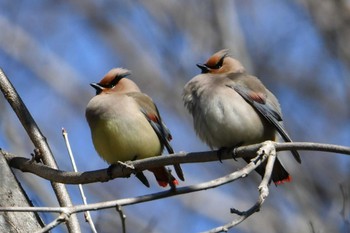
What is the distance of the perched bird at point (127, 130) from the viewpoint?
595cm

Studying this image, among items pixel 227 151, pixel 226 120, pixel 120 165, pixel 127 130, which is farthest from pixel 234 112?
pixel 120 165

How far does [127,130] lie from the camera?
6023mm

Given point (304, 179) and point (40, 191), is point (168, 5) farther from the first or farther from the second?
point (40, 191)

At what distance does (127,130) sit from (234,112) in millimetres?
682

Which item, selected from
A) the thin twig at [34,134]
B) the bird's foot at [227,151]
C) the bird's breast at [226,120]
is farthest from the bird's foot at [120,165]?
the bird's breast at [226,120]

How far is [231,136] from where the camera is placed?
5.81m

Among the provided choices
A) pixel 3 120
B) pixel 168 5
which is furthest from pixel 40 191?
pixel 168 5

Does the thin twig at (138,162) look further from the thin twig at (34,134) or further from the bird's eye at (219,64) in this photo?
the bird's eye at (219,64)

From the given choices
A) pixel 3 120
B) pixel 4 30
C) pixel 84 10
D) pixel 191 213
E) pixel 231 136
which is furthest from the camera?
pixel 84 10

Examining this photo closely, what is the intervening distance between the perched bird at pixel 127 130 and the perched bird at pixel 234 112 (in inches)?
10.5

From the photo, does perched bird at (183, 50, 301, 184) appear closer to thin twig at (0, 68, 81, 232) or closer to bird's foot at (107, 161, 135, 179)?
bird's foot at (107, 161, 135, 179)

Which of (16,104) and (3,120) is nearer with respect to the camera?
(16,104)

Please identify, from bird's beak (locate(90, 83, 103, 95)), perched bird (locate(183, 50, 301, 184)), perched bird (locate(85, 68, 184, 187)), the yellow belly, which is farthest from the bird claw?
bird's beak (locate(90, 83, 103, 95))

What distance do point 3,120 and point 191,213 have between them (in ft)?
10.4
